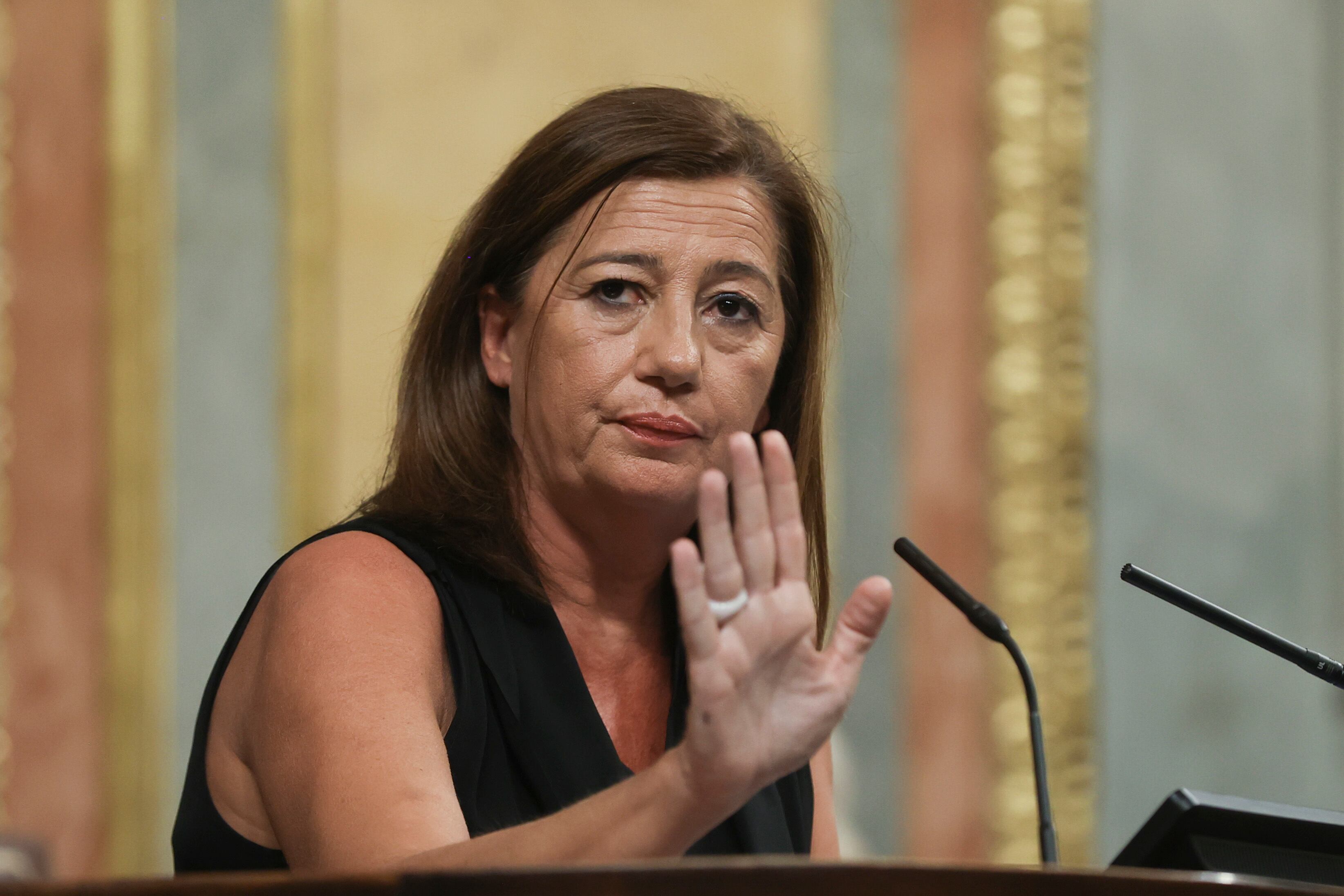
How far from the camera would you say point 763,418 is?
7.50 feet

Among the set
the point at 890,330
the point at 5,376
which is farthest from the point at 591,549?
the point at 890,330

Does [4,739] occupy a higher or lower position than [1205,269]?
lower

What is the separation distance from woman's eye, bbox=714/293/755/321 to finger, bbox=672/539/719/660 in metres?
0.81

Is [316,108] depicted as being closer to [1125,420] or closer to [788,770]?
[1125,420]

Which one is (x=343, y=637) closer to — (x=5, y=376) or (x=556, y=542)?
(x=556, y=542)

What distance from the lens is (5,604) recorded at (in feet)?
9.98

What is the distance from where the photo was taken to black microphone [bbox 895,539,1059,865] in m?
1.57

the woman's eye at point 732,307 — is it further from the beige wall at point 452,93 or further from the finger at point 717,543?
the beige wall at point 452,93

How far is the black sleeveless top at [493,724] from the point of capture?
1768mm

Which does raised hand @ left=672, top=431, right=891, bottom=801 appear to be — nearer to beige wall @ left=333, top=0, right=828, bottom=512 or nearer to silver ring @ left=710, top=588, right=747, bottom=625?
silver ring @ left=710, top=588, right=747, bottom=625

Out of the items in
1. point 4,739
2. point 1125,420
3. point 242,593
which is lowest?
point 4,739

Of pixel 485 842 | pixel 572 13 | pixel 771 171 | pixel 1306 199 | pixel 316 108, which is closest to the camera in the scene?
pixel 485 842

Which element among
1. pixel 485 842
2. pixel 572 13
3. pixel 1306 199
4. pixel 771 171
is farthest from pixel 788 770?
pixel 1306 199

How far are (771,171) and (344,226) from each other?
1.42 meters
